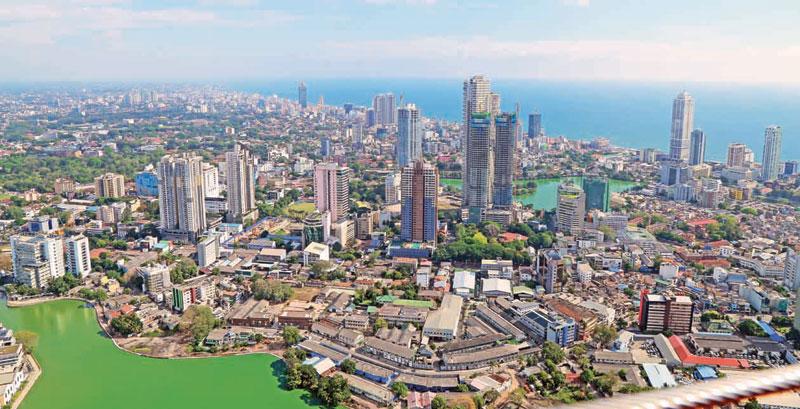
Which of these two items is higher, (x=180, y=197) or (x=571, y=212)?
(x=180, y=197)

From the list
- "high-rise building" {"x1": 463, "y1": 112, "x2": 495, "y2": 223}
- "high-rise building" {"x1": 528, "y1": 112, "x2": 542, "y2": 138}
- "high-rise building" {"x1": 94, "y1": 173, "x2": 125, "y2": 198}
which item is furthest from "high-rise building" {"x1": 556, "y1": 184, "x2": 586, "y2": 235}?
"high-rise building" {"x1": 528, "y1": 112, "x2": 542, "y2": 138}

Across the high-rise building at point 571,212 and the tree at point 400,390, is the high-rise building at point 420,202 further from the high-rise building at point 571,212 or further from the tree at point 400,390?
the tree at point 400,390

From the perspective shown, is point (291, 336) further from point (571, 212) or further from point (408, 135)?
point (408, 135)

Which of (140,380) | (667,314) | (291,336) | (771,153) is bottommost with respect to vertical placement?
(140,380)

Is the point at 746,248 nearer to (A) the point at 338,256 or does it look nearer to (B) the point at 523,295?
(B) the point at 523,295

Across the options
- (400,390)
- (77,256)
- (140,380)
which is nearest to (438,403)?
(400,390)

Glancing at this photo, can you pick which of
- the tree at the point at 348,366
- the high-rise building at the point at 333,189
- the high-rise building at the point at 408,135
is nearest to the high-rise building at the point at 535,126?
the high-rise building at the point at 408,135

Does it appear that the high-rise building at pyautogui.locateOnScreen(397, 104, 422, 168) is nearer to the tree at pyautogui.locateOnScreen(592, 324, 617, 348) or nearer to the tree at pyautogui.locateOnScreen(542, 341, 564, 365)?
the tree at pyautogui.locateOnScreen(592, 324, 617, 348)
